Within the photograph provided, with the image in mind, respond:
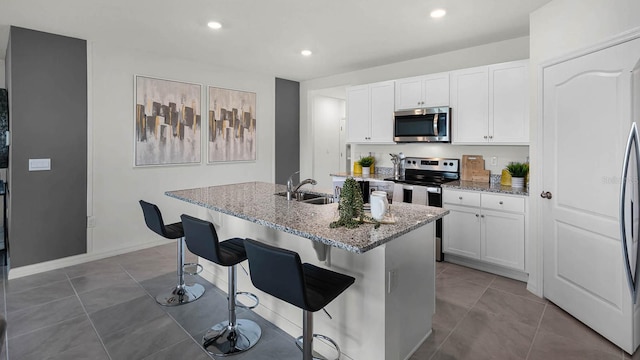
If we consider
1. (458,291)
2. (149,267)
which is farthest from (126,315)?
(458,291)

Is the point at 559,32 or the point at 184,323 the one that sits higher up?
the point at 559,32

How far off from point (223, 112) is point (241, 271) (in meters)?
2.90

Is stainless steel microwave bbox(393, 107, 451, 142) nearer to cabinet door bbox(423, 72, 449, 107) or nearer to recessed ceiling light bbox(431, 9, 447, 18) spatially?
cabinet door bbox(423, 72, 449, 107)

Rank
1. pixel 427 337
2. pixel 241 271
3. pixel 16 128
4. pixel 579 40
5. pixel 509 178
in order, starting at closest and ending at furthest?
pixel 427 337 → pixel 579 40 → pixel 241 271 → pixel 16 128 → pixel 509 178

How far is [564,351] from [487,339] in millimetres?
455

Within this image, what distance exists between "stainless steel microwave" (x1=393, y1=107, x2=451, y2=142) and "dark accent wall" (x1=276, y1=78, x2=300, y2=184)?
2.22 m

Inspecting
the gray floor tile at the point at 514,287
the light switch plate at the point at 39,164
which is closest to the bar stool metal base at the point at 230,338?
the gray floor tile at the point at 514,287

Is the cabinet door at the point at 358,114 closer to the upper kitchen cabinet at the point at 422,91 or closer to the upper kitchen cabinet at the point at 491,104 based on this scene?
the upper kitchen cabinet at the point at 422,91

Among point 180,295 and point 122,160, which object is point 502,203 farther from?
point 122,160

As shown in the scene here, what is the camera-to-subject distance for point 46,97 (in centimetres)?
358

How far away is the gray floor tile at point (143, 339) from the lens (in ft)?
7.32

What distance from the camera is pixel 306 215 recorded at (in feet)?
7.08

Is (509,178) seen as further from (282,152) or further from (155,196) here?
(155,196)

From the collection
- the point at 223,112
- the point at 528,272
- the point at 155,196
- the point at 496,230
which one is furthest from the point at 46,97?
the point at 528,272
